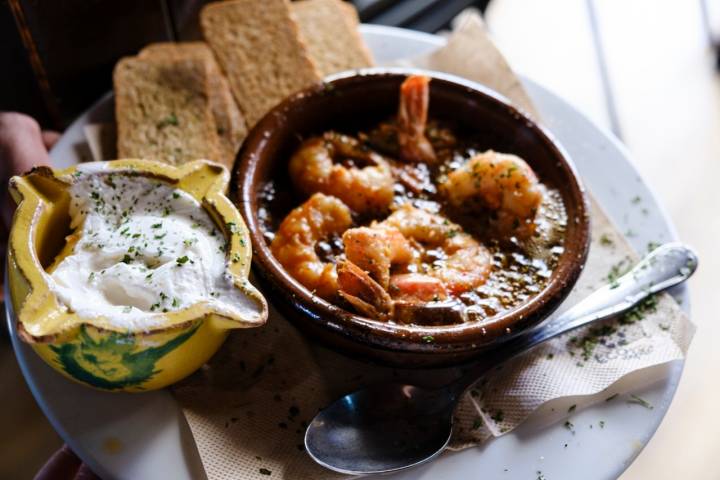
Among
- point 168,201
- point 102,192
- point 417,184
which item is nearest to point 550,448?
point 417,184

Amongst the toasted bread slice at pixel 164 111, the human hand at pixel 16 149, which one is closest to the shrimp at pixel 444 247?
the toasted bread slice at pixel 164 111

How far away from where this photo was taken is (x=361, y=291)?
1745mm

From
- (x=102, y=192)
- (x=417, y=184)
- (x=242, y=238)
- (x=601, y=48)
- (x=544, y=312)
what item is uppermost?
(x=102, y=192)

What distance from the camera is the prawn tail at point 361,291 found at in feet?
5.69

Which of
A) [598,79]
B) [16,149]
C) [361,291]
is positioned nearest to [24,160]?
[16,149]

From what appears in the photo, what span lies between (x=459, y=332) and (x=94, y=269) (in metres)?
0.79

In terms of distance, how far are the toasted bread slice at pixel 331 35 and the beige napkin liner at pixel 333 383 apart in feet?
3.27

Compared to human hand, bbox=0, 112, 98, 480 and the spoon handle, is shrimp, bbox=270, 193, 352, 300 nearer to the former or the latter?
the spoon handle

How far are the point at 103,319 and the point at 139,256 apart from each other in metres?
0.19

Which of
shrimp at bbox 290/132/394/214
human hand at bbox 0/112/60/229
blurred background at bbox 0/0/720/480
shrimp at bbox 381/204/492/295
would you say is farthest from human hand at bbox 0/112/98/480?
shrimp at bbox 381/204/492/295

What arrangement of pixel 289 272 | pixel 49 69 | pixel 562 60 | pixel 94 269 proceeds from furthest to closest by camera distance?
pixel 562 60, pixel 49 69, pixel 289 272, pixel 94 269

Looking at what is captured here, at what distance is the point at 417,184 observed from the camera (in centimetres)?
216

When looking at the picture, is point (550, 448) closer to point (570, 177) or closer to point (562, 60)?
point (570, 177)

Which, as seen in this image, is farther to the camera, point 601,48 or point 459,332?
point 601,48
